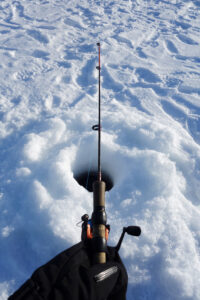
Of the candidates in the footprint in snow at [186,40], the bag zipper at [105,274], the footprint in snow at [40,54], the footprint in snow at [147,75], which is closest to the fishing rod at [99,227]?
the bag zipper at [105,274]

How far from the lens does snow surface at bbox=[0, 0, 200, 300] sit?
1.97 m

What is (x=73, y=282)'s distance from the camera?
111cm

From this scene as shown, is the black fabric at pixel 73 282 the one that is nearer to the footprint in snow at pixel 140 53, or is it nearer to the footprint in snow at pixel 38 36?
the footprint in snow at pixel 140 53

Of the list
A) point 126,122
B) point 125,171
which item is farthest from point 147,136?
point 125,171

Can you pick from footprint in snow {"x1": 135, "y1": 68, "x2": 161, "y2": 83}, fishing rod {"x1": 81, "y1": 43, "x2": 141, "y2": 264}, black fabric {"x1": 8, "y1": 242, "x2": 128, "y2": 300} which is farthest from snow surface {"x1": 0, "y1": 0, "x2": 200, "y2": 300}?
black fabric {"x1": 8, "y1": 242, "x2": 128, "y2": 300}

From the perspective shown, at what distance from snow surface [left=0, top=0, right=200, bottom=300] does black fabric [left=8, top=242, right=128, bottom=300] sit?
710 mm

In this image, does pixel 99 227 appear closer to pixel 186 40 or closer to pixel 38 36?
pixel 38 36

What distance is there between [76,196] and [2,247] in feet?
2.77

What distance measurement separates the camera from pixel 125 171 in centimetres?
279

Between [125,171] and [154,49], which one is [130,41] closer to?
[154,49]

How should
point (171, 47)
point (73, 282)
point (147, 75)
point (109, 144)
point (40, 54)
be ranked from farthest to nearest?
point (171, 47) < point (40, 54) < point (147, 75) < point (109, 144) < point (73, 282)

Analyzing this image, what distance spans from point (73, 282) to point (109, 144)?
7.05ft

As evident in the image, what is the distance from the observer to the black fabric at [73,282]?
3.42 ft

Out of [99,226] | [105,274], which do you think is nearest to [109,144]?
[99,226]
